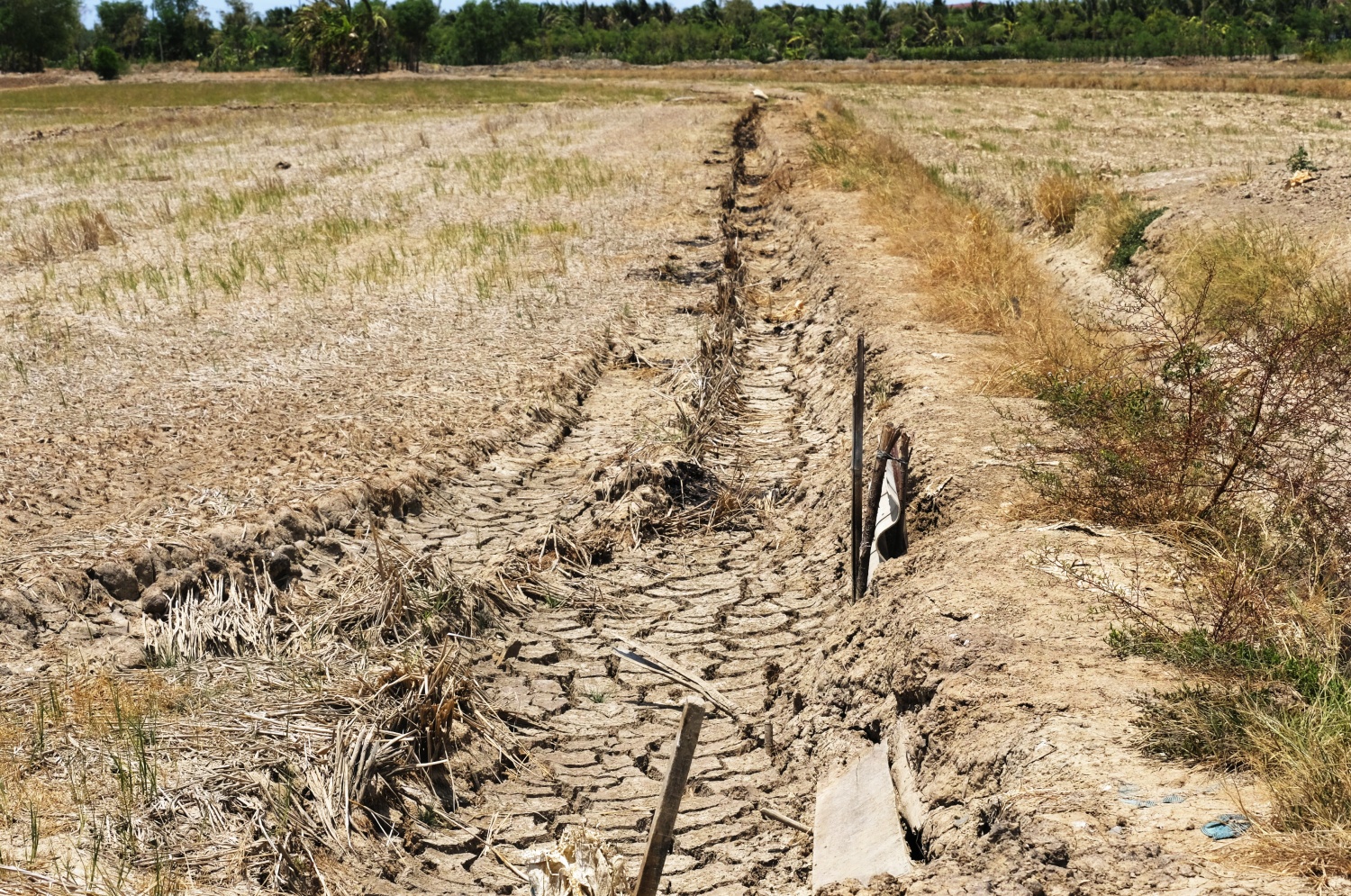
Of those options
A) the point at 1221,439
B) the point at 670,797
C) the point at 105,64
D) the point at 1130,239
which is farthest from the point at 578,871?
the point at 105,64

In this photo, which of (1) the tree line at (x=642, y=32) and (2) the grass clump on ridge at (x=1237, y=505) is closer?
(2) the grass clump on ridge at (x=1237, y=505)

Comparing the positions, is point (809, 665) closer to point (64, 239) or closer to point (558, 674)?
point (558, 674)

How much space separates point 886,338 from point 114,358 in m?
5.80

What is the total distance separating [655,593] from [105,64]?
79381 millimetres

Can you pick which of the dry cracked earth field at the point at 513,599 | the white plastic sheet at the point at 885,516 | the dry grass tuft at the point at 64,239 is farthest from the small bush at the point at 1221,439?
the dry grass tuft at the point at 64,239

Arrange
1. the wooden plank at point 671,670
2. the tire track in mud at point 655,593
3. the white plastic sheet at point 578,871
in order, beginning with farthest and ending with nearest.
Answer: the wooden plank at point 671,670 → the tire track in mud at point 655,593 → the white plastic sheet at point 578,871

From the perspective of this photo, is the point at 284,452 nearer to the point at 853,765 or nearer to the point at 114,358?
the point at 114,358

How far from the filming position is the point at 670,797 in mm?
3094

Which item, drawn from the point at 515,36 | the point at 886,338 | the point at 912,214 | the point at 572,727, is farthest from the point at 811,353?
the point at 515,36

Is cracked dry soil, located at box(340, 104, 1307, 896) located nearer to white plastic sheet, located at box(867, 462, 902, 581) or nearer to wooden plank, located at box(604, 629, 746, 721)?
wooden plank, located at box(604, 629, 746, 721)

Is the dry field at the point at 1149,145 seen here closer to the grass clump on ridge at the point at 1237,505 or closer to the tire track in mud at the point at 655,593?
the grass clump on ridge at the point at 1237,505

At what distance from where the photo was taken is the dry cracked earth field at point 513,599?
3561 mm

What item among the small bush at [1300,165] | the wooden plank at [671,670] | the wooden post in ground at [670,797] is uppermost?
the small bush at [1300,165]

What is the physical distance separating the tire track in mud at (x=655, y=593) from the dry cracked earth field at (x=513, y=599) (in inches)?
0.9
